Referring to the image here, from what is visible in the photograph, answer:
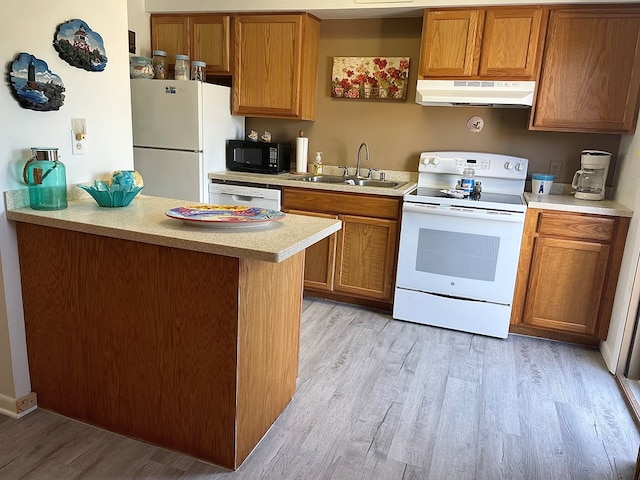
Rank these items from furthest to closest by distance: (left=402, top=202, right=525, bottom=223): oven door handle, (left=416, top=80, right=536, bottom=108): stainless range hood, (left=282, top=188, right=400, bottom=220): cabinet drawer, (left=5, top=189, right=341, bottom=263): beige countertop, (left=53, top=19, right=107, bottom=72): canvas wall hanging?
(left=282, top=188, right=400, bottom=220): cabinet drawer
(left=416, top=80, right=536, bottom=108): stainless range hood
(left=402, top=202, right=525, bottom=223): oven door handle
(left=53, top=19, right=107, bottom=72): canvas wall hanging
(left=5, top=189, right=341, bottom=263): beige countertop

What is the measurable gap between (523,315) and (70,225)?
2597mm

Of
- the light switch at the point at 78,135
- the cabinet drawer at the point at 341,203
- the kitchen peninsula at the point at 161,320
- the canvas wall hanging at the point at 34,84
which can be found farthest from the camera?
the cabinet drawer at the point at 341,203

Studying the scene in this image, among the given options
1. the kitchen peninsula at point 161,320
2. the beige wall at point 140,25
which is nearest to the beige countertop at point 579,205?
the kitchen peninsula at point 161,320

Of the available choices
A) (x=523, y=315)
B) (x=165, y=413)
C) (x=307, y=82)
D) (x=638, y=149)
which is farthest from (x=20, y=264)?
(x=638, y=149)

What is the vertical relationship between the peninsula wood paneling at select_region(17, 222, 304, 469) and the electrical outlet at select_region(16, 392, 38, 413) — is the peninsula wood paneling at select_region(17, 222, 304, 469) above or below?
above

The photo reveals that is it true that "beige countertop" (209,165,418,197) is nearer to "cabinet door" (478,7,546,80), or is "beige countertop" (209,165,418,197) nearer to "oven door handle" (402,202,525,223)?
"oven door handle" (402,202,525,223)

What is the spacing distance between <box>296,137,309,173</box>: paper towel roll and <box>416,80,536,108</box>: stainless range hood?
991 mm

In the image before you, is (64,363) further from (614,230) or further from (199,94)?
(614,230)

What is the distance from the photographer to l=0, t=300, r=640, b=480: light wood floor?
180 centimetres

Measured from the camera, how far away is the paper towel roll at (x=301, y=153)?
12.4 ft

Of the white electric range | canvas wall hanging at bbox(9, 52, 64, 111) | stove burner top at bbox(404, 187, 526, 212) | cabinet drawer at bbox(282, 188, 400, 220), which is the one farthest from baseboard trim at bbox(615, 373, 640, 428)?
canvas wall hanging at bbox(9, 52, 64, 111)

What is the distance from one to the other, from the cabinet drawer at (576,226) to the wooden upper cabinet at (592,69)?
0.58 metres

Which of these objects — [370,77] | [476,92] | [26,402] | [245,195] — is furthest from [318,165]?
[26,402]

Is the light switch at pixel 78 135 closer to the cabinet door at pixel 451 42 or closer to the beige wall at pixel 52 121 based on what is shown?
the beige wall at pixel 52 121
